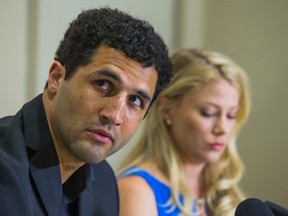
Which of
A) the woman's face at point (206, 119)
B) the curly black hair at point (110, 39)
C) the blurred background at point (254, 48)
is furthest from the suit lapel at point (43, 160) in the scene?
the blurred background at point (254, 48)

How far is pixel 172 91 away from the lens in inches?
62.6

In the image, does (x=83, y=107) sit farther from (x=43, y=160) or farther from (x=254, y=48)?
(x=254, y=48)

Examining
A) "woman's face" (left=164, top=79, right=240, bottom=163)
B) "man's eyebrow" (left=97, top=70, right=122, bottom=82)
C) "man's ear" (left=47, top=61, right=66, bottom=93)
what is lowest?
"woman's face" (left=164, top=79, right=240, bottom=163)

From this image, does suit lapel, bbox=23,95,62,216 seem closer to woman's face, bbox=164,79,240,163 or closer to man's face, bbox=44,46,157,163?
man's face, bbox=44,46,157,163

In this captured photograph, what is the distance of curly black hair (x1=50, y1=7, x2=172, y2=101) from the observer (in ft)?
2.94

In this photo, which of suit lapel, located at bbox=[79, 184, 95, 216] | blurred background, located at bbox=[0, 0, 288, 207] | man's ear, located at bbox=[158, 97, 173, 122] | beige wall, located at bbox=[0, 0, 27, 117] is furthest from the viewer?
blurred background, located at bbox=[0, 0, 288, 207]

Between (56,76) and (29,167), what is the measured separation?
21cm

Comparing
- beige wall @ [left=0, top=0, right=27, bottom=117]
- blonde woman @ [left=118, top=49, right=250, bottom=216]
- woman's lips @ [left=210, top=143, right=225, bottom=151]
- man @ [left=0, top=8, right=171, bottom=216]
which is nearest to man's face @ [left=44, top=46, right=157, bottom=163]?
→ man @ [left=0, top=8, right=171, bottom=216]

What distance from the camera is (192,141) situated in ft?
5.09

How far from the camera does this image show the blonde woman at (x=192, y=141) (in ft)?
4.93

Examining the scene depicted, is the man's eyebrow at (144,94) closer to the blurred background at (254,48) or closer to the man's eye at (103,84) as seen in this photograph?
the man's eye at (103,84)

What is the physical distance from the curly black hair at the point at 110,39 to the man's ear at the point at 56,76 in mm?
12

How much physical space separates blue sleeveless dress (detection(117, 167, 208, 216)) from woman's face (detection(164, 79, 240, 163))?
161mm

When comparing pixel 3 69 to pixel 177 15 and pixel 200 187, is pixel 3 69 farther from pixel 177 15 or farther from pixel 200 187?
pixel 177 15
